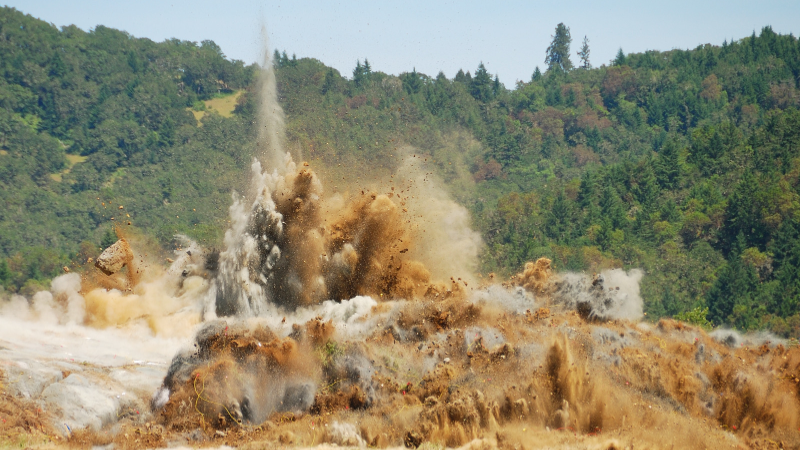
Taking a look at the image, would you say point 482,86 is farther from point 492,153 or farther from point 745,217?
point 745,217

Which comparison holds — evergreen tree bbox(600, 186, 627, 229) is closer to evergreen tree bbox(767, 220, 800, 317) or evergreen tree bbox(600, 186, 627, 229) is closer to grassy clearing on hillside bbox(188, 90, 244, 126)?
evergreen tree bbox(767, 220, 800, 317)

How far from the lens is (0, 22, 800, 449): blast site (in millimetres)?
20203

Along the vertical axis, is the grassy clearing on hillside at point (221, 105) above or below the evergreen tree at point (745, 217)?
above

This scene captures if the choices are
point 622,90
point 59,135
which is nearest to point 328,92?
point 59,135

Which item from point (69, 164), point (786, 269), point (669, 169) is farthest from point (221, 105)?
point (786, 269)

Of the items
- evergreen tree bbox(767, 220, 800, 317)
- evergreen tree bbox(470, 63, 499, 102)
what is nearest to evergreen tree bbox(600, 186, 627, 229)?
evergreen tree bbox(767, 220, 800, 317)

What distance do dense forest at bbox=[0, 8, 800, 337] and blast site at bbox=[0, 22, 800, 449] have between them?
37.6 meters

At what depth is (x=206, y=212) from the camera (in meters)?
128

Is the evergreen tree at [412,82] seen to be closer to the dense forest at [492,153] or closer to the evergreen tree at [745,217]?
the dense forest at [492,153]

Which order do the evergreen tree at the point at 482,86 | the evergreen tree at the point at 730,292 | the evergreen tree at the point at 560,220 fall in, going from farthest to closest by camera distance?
the evergreen tree at the point at 482,86 < the evergreen tree at the point at 560,220 < the evergreen tree at the point at 730,292

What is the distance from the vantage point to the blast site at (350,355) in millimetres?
20203

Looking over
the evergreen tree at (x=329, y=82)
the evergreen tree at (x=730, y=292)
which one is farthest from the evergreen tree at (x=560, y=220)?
the evergreen tree at (x=329, y=82)

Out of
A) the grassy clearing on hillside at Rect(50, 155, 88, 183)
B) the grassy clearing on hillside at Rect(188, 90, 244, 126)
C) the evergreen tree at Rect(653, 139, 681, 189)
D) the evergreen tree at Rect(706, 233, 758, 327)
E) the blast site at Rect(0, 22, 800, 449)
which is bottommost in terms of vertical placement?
the evergreen tree at Rect(706, 233, 758, 327)

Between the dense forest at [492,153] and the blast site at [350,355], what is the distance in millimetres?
37557
